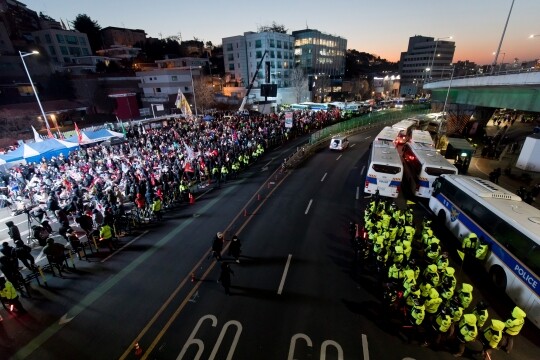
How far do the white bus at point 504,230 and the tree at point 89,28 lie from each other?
99557mm

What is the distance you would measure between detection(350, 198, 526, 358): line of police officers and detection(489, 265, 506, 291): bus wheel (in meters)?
0.59

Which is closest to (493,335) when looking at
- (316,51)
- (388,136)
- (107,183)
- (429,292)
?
Answer: (429,292)

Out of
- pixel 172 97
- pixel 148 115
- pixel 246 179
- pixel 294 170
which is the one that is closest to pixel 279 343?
pixel 246 179

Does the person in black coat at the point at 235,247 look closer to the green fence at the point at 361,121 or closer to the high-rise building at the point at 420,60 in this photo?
the green fence at the point at 361,121

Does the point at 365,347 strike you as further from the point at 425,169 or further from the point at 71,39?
the point at 71,39

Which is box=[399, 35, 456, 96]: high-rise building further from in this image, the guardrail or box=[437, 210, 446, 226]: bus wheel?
box=[437, 210, 446, 226]: bus wheel

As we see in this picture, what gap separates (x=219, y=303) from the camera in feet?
30.7

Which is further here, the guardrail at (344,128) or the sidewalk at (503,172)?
the guardrail at (344,128)

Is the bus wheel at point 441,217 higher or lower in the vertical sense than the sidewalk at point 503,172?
higher

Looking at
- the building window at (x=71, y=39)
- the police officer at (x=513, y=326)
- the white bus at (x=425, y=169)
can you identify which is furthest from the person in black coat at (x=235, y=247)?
the building window at (x=71, y=39)

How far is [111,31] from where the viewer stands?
82500 mm

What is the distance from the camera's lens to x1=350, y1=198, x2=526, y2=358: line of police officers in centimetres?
699

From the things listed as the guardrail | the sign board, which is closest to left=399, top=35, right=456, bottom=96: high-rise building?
the guardrail

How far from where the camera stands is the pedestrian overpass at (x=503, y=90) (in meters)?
18.1
